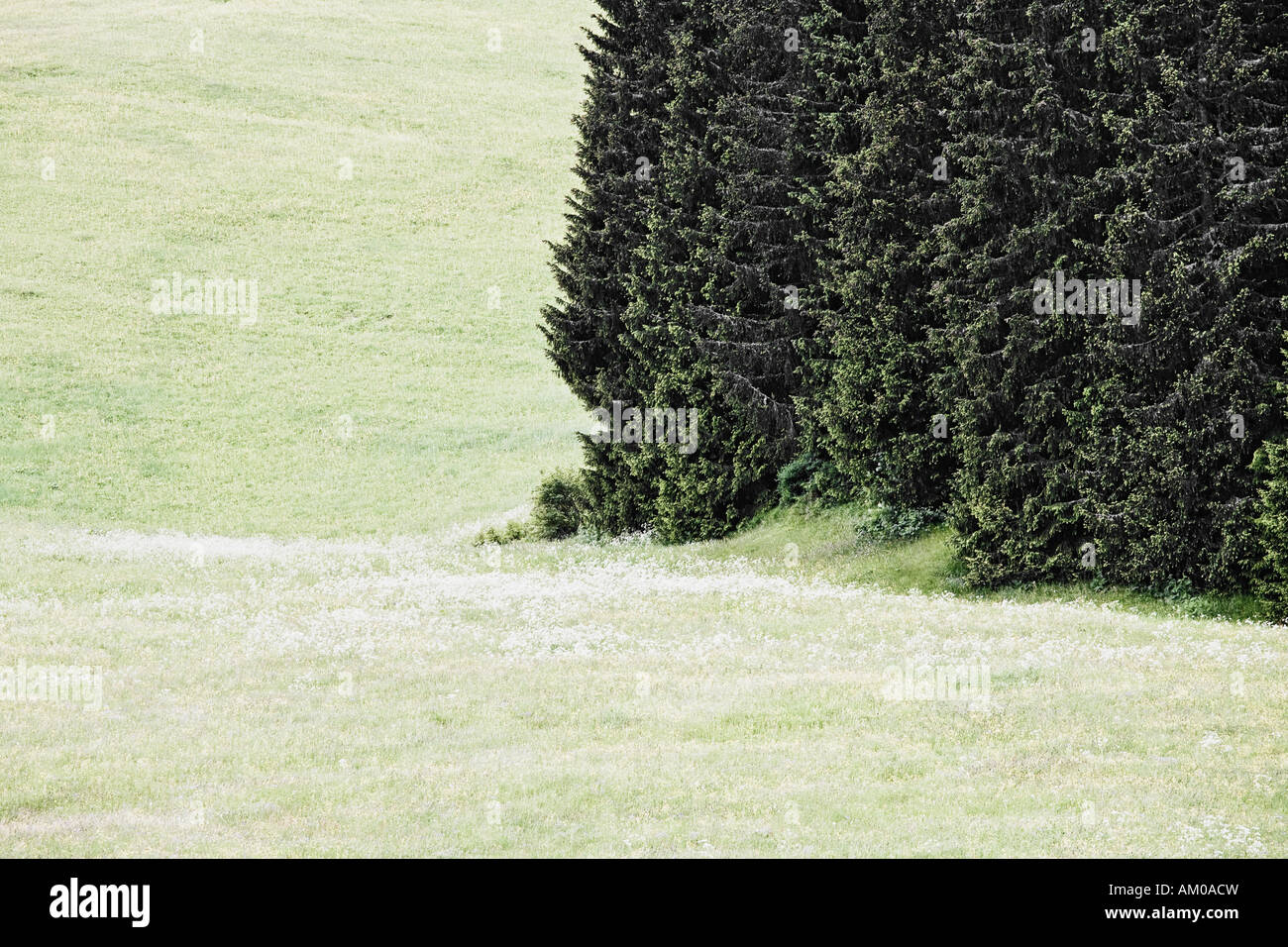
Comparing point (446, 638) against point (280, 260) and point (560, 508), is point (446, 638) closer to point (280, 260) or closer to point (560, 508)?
point (560, 508)

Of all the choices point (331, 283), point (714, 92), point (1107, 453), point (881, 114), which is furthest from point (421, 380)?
point (1107, 453)

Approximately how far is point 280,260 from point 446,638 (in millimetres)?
56596

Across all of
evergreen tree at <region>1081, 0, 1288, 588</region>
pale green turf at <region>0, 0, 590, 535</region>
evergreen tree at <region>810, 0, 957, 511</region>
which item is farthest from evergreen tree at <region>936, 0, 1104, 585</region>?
pale green turf at <region>0, 0, 590, 535</region>

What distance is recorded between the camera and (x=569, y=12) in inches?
4845

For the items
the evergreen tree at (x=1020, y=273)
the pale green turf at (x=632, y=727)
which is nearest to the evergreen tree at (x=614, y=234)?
the pale green turf at (x=632, y=727)

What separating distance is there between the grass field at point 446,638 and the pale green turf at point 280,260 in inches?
12.5

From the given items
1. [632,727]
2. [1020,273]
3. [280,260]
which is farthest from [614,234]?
[280,260]

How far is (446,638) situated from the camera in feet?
76.0

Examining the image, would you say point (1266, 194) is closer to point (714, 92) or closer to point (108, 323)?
point (714, 92)

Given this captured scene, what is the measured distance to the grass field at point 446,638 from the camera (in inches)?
529

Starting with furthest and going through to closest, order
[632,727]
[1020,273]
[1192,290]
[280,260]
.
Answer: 1. [280,260]
2. [1020,273]
3. [1192,290]
4. [632,727]

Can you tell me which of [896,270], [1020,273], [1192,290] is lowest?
[1192,290]

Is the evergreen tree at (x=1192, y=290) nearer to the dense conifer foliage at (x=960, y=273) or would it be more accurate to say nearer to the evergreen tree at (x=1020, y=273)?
the dense conifer foliage at (x=960, y=273)

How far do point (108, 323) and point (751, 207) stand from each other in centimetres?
4381
